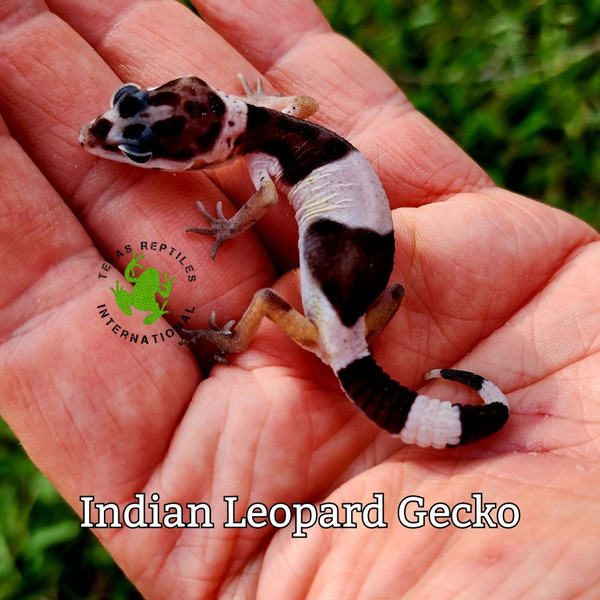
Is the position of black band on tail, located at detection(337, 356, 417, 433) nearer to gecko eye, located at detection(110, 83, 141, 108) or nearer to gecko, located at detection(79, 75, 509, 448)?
gecko, located at detection(79, 75, 509, 448)

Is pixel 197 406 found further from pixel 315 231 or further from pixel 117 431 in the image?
pixel 315 231

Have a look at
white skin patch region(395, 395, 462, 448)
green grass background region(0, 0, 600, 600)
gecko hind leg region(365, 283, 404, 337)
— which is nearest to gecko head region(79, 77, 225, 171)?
gecko hind leg region(365, 283, 404, 337)

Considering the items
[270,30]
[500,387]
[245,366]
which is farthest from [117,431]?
[270,30]

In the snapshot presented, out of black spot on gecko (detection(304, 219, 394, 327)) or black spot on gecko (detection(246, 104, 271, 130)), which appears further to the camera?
black spot on gecko (detection(246, 104, 271, 130))

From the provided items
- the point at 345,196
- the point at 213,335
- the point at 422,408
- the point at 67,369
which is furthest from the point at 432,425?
the point at 67,369

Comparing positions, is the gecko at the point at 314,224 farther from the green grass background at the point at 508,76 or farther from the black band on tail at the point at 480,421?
the green grass background at the point at 508,76

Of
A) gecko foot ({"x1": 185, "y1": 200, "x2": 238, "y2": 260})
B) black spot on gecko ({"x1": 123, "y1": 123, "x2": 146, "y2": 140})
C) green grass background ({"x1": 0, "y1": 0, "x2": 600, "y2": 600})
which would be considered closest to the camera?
Answer: black spot on gecko ({"x1": 123, "y1": 123, "x2": 146, "y2": 140})

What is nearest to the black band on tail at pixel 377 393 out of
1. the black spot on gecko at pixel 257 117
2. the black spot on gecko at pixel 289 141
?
the black spot on gecko at pixel 289 141
